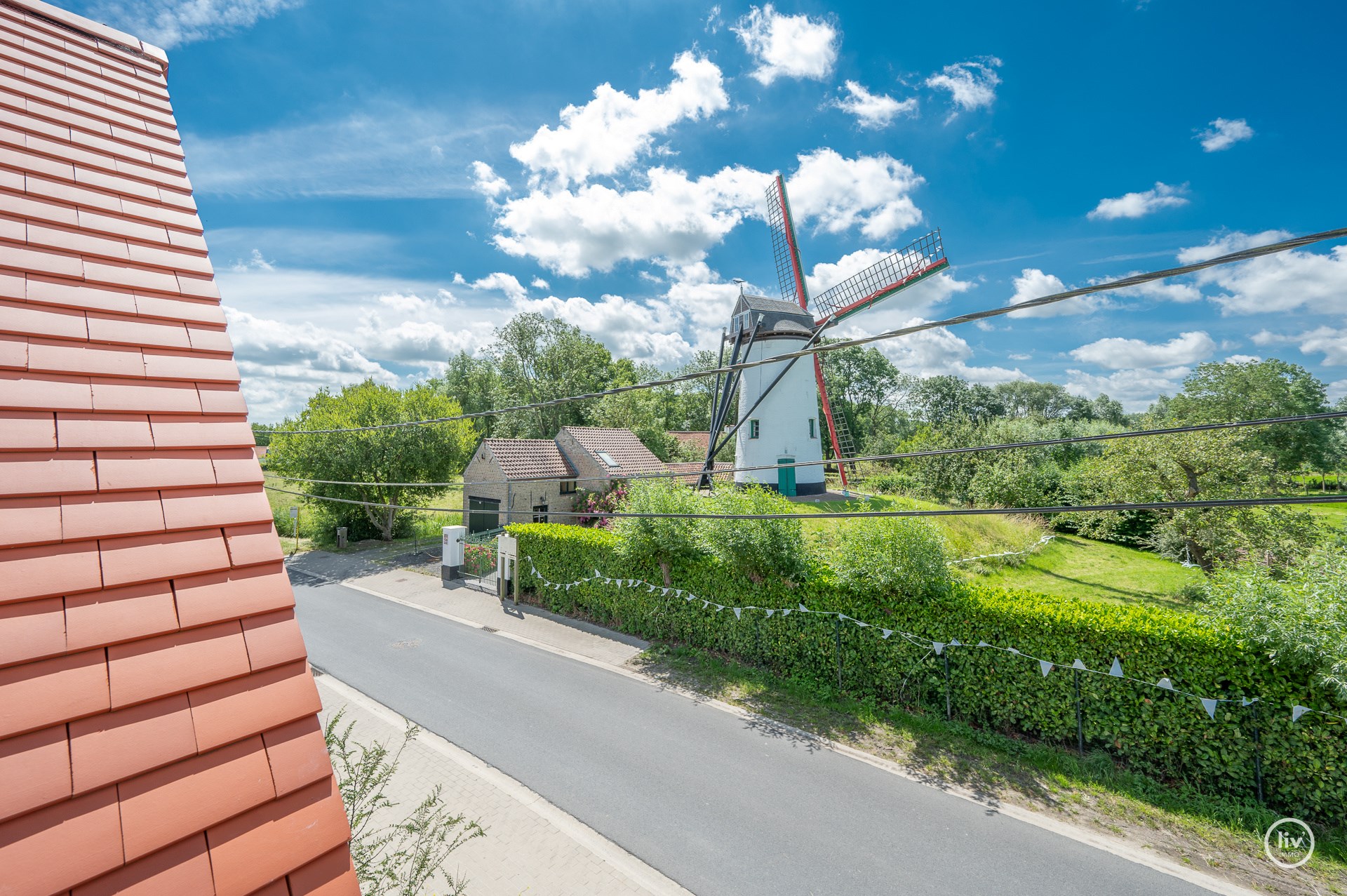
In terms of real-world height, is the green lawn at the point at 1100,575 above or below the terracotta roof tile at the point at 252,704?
below

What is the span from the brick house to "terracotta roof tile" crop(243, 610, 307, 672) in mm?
19355

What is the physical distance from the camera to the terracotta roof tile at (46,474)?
6.99ft

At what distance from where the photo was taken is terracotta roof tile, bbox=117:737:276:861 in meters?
1.76

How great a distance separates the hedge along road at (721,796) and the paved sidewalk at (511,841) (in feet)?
0.75

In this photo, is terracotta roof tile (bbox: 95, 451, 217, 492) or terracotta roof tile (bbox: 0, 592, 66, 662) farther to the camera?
terracotta roof tile (bbox: 95, 451, 217, 492)

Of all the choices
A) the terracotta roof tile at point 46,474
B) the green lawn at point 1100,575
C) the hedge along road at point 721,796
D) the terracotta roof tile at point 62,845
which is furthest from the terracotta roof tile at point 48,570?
the green lawn at point 1100,575

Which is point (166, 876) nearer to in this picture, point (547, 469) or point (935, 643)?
point (935, 643)

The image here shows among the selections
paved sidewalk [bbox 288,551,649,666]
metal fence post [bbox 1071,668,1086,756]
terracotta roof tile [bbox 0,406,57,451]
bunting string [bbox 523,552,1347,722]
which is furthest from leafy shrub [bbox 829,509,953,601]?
terracotta roof tile [bbox 0,406,57,451]

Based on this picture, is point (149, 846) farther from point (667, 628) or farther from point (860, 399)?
point (860, 399)

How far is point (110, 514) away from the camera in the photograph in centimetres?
228

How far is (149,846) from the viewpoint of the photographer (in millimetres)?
1746

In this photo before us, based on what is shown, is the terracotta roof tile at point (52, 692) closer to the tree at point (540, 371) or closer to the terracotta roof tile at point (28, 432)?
the terracotta roof tile at point (28, 432)

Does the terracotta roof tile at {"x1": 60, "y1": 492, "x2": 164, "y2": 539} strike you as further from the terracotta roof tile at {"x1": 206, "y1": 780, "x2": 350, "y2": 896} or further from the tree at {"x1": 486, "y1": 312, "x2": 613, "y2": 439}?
the tree at {"x1": 486, "y1": 312, "x2": 613, "y2": 439}

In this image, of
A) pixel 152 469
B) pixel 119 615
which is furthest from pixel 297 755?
pixel 152 469
